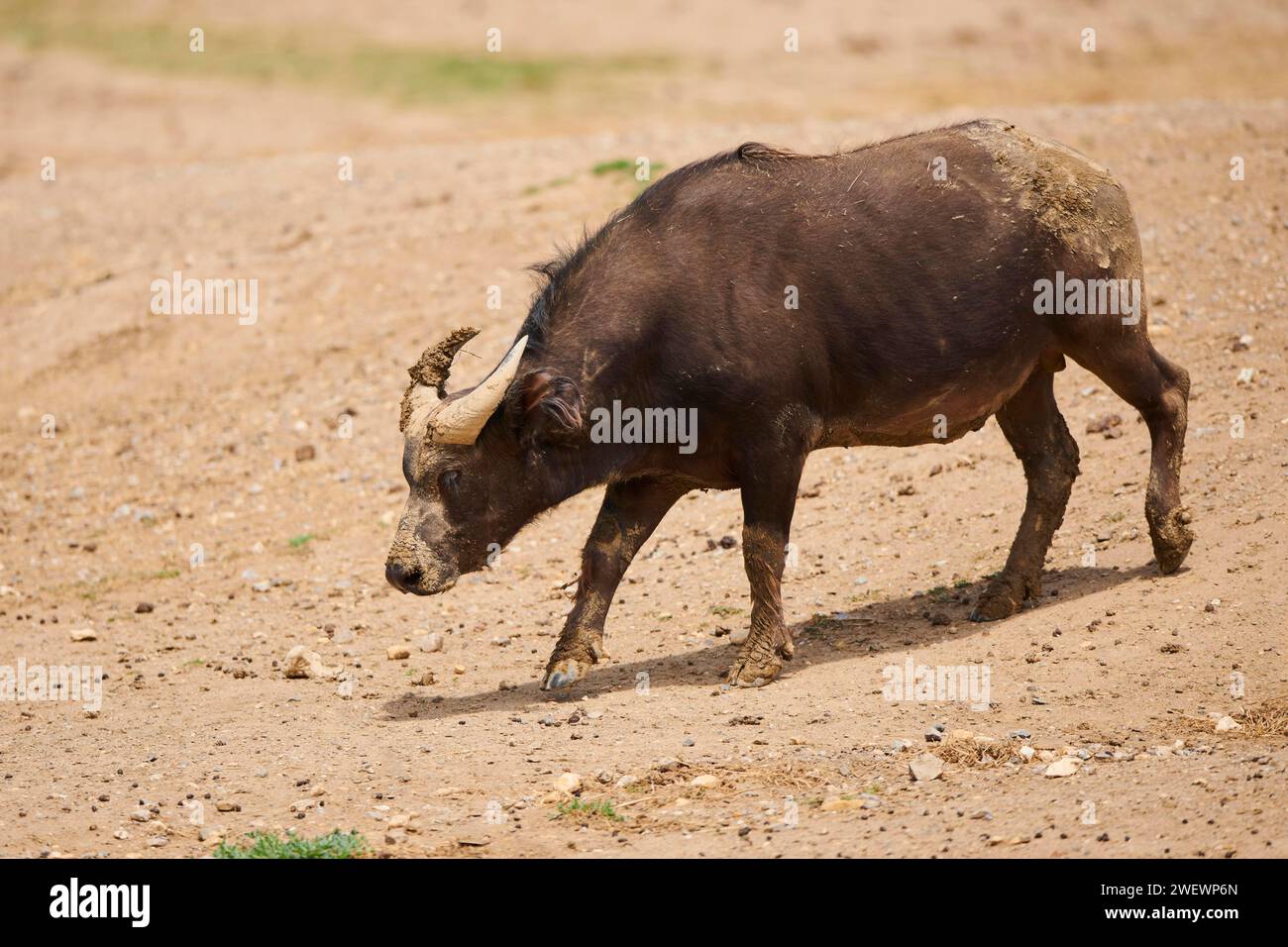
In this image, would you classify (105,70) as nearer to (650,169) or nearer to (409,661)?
(650,169)

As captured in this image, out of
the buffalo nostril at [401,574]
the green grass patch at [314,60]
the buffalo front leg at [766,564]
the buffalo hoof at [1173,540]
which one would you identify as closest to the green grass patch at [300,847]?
the buffalo nostril at [401,574]

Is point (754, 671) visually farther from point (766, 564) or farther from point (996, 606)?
point (996, 606)

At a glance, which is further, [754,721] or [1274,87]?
[1274,87]

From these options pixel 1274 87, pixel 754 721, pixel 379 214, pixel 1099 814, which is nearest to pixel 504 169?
pixel 379 214

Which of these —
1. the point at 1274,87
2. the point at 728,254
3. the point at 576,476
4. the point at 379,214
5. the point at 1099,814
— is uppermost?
the point at 1274,87

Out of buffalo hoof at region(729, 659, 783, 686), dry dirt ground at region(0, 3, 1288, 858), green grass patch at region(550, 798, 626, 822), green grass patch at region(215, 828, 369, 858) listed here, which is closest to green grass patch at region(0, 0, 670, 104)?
dry dirt ground at region(0, 3, 1288, 858)

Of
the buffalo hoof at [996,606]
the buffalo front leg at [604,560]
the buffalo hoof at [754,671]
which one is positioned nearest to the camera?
the buffalo hoof at [754,671]

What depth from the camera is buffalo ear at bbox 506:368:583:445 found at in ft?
29.6

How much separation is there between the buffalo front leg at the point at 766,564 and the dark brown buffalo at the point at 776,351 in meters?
0.01

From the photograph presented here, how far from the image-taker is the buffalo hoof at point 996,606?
10094mm

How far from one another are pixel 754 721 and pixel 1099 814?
2164 millimetres

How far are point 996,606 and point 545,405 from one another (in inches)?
124

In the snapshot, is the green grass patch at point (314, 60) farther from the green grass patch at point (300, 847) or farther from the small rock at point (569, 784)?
the green grass patch at point (300, 847)

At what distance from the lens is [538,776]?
317 inches
